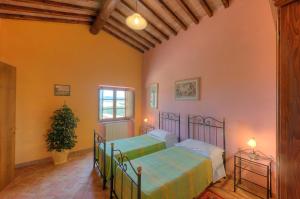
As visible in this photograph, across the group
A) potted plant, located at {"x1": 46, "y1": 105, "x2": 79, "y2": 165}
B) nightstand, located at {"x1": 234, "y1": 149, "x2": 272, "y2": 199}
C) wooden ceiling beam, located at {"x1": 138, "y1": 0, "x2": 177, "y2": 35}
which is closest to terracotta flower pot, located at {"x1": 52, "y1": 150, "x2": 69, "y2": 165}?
potted plant, located at {"x1": 46, "y1": 105, "x2": 79, "y2": 165}

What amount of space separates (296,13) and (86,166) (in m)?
4.02

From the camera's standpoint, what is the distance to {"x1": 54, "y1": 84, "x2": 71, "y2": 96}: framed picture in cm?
387

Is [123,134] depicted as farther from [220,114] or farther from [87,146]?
[220,114]

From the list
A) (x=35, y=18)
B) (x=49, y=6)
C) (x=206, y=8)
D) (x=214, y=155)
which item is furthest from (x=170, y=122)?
(x=35, y=18)

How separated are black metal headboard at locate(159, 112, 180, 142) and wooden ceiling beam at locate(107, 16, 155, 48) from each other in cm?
233

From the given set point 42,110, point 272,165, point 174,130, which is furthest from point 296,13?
point 42,110

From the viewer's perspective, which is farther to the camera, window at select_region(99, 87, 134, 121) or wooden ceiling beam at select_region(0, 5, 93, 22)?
window at select_region(99, 87, 134, 121)

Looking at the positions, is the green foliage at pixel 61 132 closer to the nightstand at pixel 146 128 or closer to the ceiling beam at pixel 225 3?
the nightstand at pixel 146 128

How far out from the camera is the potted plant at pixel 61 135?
3529 millimetres

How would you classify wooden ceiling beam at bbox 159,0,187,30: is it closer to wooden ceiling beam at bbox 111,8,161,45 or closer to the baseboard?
wooden ceiling beam at bbox 111,8,161,45

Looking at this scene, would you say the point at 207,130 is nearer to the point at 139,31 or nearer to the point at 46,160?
the point at 139,31

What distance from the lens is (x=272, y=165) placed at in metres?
2.43

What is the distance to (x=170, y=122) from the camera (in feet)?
14.3

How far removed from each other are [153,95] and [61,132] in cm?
277
